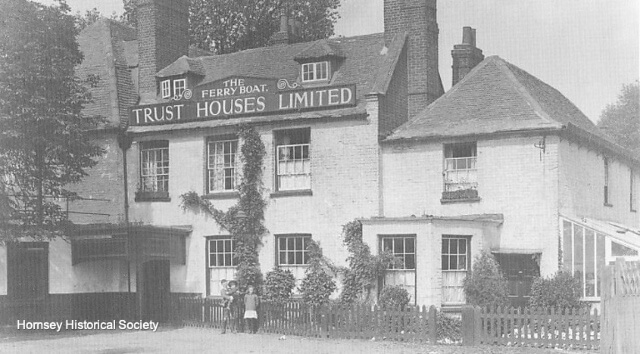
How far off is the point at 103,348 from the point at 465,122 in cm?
1247

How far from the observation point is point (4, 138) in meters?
22.6

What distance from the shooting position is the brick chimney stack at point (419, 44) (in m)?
28.1

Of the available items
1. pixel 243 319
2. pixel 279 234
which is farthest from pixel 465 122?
pixel 243 319

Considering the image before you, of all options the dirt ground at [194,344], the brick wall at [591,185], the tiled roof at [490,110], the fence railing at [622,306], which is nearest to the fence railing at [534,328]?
the dirt ground at [194,344]

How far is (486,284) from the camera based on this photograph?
23.4 metres

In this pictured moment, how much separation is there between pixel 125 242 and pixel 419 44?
11.4 meters

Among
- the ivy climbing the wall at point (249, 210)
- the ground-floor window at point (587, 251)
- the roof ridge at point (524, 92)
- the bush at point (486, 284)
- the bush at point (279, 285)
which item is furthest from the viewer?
the ivy climbing the wall at point (249, 210)

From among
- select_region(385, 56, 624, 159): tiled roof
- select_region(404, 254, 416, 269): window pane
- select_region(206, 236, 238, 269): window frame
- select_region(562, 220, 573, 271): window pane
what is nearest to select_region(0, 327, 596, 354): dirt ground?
select_region(404, 254, 416, 269): window pane

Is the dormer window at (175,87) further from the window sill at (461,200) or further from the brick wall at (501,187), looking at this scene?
the window sill at (461,200)

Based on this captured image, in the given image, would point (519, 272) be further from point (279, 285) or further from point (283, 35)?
point (283, 35)

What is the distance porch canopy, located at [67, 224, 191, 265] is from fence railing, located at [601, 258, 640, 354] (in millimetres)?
18041

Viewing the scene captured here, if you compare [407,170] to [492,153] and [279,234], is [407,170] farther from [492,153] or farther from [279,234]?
[279,234]

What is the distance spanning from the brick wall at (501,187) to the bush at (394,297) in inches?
122

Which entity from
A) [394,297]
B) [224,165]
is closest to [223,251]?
[224,165]
